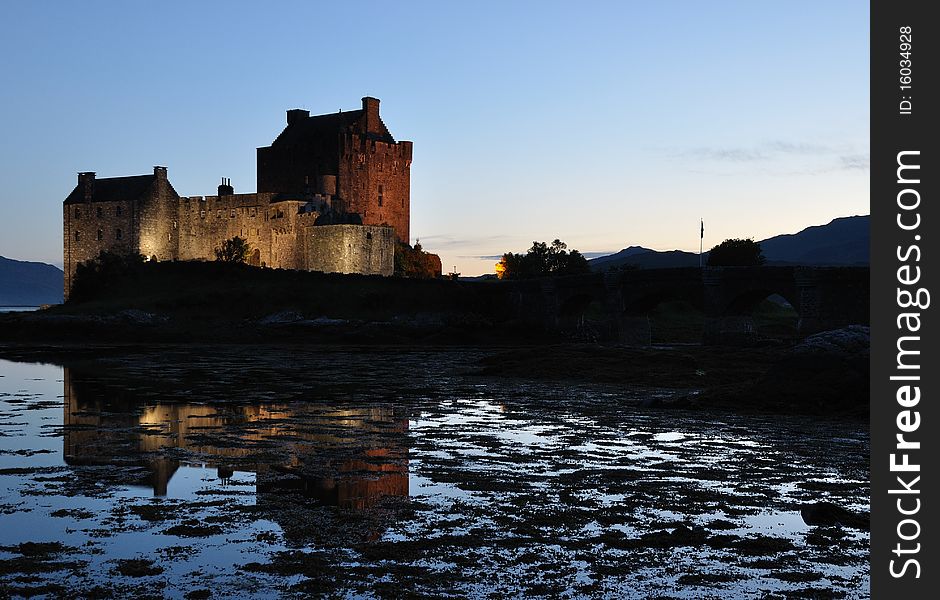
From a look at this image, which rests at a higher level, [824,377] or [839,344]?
[839,344]

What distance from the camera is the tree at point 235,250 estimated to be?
94000mm

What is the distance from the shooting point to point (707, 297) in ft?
191

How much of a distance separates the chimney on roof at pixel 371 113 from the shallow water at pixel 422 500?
84363mm

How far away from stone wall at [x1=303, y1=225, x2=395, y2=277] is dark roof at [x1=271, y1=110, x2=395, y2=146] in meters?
16.8

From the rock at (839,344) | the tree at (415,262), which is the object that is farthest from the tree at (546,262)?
the rock at (839,344)

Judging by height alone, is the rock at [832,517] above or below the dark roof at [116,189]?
below

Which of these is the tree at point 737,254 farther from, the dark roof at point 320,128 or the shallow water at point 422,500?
the shallow water at point 422,500

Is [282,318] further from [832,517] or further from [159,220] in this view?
[832,517]

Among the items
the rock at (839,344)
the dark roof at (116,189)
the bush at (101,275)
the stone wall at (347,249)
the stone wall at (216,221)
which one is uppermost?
the dark roof at (116,189)

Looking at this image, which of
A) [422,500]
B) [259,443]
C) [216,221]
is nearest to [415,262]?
[216,221]

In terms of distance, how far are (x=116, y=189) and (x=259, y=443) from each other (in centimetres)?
8830

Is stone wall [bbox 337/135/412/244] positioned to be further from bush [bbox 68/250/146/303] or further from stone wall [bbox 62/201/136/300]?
bush [bbox 68/250/146/303]
